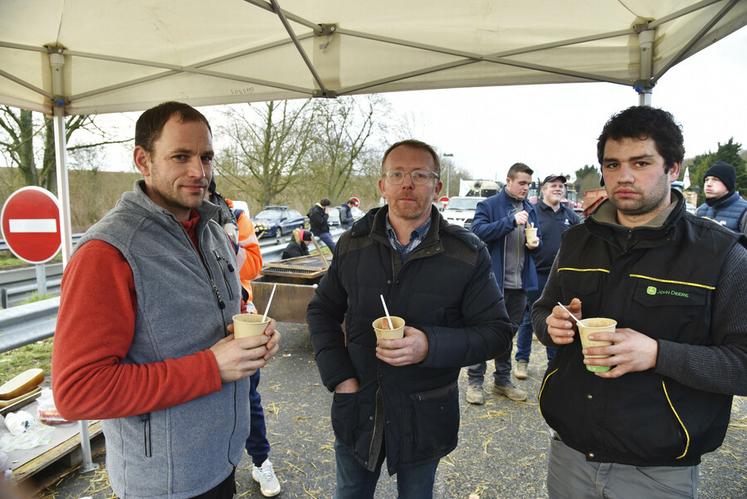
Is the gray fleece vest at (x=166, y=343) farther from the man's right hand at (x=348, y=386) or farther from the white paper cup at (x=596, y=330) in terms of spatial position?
the white paper cup at (x=596, y=330)

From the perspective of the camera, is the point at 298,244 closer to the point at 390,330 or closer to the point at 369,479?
the point at 369,479

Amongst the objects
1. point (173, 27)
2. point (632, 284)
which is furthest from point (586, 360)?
point (173, 27)

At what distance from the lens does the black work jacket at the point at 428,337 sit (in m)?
1.87

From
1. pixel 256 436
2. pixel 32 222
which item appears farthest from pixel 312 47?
pixel 256 436

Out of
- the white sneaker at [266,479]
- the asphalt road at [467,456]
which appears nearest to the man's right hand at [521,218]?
the asphalt road at [467,456]

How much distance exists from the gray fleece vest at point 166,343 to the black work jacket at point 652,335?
1444 millimetres

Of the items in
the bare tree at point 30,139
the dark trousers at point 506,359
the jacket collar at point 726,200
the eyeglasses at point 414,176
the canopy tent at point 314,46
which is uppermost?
the bare tree at point 30,139

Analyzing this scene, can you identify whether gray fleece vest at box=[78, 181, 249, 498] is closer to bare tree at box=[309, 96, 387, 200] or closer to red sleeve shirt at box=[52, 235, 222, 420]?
red sleeve shirt at box=[52, 235, 222, 420]

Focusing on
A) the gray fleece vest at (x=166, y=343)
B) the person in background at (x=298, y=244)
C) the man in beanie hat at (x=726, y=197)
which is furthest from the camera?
the person in background at (x=298, y=244)

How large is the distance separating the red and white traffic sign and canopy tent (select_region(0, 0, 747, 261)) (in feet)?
0.70

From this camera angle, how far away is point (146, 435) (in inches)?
56.8

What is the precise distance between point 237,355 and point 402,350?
63cm

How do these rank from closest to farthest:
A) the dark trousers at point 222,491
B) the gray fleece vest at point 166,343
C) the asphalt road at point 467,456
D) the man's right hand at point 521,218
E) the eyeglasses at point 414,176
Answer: the gray fleece vest at point 166,343, the dark trousers at point 222,491, the eyeglasses at point 414,176, the asphalt road at point 467,456, the man's right hand at point 521,218

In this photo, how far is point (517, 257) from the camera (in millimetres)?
4367
